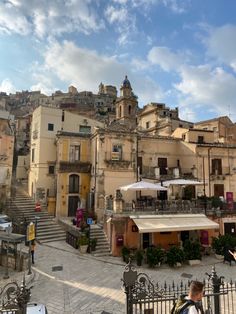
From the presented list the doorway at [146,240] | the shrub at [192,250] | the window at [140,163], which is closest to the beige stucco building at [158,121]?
the window at [140,163]

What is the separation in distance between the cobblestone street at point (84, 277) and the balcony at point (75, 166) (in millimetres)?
9056

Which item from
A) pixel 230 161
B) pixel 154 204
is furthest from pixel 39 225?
pixel 230 161

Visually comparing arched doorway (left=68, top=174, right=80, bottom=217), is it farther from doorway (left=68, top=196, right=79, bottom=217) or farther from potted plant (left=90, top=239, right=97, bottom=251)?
potted plant (left=90, top=239, right=97, bottom=251)

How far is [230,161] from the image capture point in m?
30.0

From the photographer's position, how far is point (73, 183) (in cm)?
2911

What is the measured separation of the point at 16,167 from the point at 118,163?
24805 mm

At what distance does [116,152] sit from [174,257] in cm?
1238

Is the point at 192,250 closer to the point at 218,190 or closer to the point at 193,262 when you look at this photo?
the point at 193,262

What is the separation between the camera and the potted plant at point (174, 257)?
18.0 m

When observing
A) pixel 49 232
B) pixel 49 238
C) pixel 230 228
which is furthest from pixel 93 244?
pixel 230 228

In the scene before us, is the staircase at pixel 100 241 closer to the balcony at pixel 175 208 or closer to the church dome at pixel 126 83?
the balcony at pixel 175 208

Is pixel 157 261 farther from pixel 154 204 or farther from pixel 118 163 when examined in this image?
pixel 118 163

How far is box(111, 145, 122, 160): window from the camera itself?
27.0 meters

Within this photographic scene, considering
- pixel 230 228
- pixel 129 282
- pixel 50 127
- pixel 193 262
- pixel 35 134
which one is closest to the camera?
pixel 129 282
